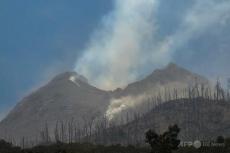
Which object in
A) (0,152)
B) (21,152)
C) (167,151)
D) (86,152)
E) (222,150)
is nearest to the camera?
(167,151)

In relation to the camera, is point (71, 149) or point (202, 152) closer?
point (202, 152)

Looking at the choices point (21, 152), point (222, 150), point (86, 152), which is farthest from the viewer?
point (86, 152)

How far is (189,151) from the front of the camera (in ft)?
386

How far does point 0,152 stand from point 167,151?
7665 cm

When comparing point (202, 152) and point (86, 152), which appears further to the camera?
point (86, 152)

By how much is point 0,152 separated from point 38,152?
25.6 m

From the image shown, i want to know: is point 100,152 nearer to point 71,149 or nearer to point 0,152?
point 71,149

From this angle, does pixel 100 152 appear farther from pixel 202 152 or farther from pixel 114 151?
pixel 202 152

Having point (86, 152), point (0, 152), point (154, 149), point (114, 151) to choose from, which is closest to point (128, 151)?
point (114, 151)

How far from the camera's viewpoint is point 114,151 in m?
146

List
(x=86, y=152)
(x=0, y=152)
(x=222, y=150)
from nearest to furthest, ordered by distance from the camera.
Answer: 1. (x=222, y=150)
2. (x=86, y=152)
3. (x=0, y=152)

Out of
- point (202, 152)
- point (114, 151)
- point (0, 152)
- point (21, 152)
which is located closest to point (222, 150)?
point (202, 152)

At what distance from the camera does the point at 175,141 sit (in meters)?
91.3

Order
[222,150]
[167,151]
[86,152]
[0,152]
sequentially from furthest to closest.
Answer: [0,152] < [86,152] < [222,150] < [167,151]
